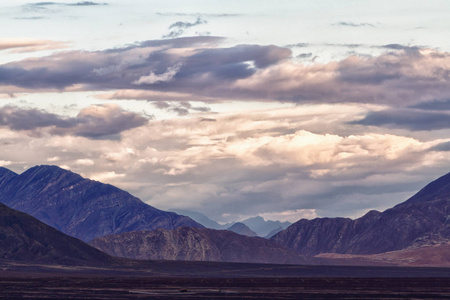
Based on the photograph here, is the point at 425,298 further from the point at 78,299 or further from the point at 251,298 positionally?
the point at 78,299

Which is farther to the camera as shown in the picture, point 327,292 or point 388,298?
point 327,292

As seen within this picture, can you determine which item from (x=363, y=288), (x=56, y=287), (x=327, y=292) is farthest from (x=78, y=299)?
(x=363, y=288)

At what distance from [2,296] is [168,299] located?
24.5m

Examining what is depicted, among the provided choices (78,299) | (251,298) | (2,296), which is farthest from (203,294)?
(2,296)

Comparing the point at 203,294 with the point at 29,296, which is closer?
the point at 29,296

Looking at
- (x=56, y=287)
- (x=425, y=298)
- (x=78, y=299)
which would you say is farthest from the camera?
(x=56, y=287)

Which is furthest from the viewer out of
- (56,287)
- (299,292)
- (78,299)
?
(56,287)

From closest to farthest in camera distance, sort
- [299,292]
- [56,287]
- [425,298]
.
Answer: [425,298] < [299,292] < [56,287]

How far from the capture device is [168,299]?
11250 cm

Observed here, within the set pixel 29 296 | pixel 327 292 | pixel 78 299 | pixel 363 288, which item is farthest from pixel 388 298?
pixel 29 296

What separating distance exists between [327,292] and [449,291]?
883 inches

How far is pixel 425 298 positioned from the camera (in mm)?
117312

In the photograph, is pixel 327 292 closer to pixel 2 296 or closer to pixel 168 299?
pixel 168 299

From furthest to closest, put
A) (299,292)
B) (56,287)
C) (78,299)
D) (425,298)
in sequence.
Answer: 1. (56,287)
2. (299,292)
3. (425,298)
4. (78,299)
